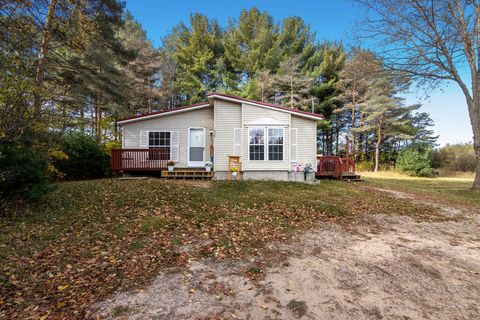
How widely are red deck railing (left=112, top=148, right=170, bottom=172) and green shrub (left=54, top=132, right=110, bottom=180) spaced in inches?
73.0

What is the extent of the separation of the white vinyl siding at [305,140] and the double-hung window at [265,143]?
1.01 meters

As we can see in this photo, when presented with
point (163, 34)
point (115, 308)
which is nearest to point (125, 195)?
point (115, 308)

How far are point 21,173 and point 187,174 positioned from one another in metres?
6.33

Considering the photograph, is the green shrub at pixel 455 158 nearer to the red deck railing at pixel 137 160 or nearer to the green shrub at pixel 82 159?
the red deck railing at pixel 137 160

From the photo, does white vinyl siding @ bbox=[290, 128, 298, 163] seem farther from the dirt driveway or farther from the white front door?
the dirt driveway

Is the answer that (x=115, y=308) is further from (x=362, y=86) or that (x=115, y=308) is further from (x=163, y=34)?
(x=163, y=34)

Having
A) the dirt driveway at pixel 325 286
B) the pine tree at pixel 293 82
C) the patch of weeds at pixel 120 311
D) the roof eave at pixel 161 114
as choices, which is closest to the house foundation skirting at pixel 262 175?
the roof eave at pixel 161 114

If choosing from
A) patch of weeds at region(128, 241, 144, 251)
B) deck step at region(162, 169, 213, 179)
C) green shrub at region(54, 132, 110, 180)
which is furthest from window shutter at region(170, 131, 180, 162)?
patch of weeds at region(128, 241, 144, 251)

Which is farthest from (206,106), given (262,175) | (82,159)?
(82,159)

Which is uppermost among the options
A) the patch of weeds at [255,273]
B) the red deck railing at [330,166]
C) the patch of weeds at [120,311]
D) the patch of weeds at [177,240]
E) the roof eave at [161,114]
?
the roof eave at [161,114]

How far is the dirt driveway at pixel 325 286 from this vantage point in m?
2.53

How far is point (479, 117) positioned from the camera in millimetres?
11500

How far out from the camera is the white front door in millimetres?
11859

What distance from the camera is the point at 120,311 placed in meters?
2.48
